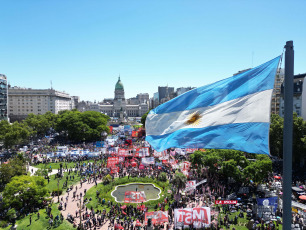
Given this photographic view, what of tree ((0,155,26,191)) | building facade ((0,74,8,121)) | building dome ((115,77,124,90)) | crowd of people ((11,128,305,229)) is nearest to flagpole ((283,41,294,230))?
crowd of people ((11,128,305,229))

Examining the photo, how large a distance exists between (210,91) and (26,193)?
20.8 meters

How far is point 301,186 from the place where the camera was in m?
23.9

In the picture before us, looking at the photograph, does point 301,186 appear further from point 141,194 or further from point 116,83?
point 116,83

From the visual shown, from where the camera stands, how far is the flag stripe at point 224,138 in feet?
23.6

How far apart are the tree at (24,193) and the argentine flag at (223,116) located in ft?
56.9

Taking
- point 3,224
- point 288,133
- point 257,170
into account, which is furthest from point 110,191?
point 288,133

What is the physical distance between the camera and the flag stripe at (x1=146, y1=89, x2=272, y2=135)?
7.27m

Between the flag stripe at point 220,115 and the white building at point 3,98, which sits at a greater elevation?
the white building at point 3,98

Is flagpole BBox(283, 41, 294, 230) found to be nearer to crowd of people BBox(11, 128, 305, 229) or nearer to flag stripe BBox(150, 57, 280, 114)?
flag stripe BBox(150, 57, 280, 114)

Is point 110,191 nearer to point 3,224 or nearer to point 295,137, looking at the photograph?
point 3,224

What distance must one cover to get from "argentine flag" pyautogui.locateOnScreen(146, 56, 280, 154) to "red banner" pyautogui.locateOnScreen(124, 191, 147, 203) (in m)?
14.6

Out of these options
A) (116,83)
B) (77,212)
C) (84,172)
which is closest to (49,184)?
(84,172)

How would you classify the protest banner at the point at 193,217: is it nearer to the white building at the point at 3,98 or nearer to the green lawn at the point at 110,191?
the green lawn at the point at 110,191

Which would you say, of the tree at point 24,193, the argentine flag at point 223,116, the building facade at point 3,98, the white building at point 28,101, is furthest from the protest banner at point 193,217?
the white building at point 28,101
